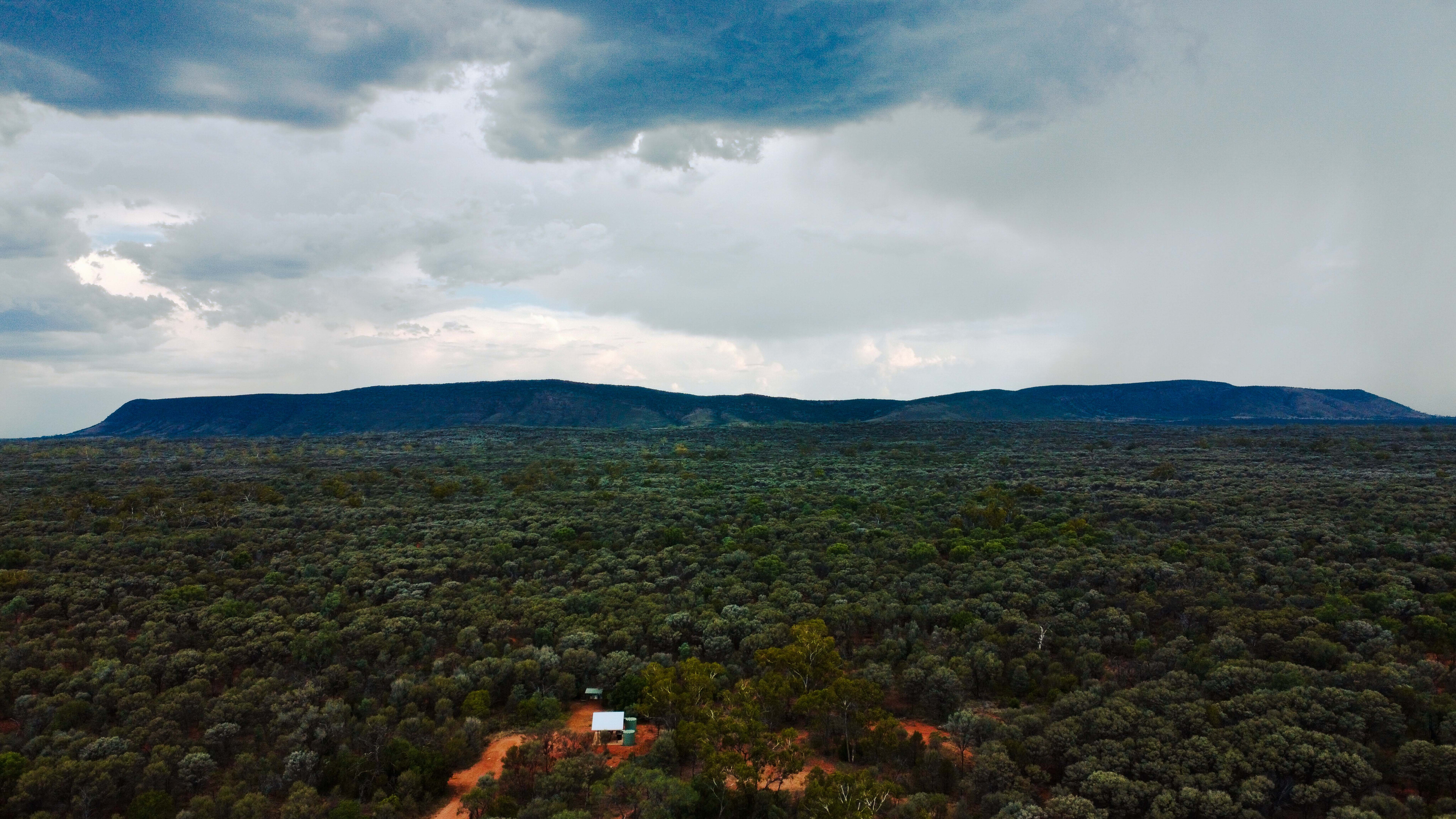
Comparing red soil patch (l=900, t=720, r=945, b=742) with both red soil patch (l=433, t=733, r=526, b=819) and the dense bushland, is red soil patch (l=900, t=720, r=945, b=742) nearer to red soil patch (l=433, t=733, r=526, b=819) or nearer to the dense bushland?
the dense bushland

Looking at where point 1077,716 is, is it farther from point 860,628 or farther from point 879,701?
point 860,628

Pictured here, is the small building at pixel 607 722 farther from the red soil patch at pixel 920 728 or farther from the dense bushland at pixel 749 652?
the red soil patch at pixel 920 728

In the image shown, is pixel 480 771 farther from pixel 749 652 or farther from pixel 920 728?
pixel 920 728

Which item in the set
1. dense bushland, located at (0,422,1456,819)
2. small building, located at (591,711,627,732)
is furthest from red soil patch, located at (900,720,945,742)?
small building, located at (591,711,627,732)

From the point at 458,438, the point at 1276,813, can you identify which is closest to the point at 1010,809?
the point at 1276,813

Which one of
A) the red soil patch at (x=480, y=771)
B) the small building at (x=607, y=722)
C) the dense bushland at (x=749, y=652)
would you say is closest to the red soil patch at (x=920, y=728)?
the dense bushland at (x=749, y=652)

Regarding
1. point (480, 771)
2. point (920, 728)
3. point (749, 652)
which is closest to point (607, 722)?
point (480, 771)
